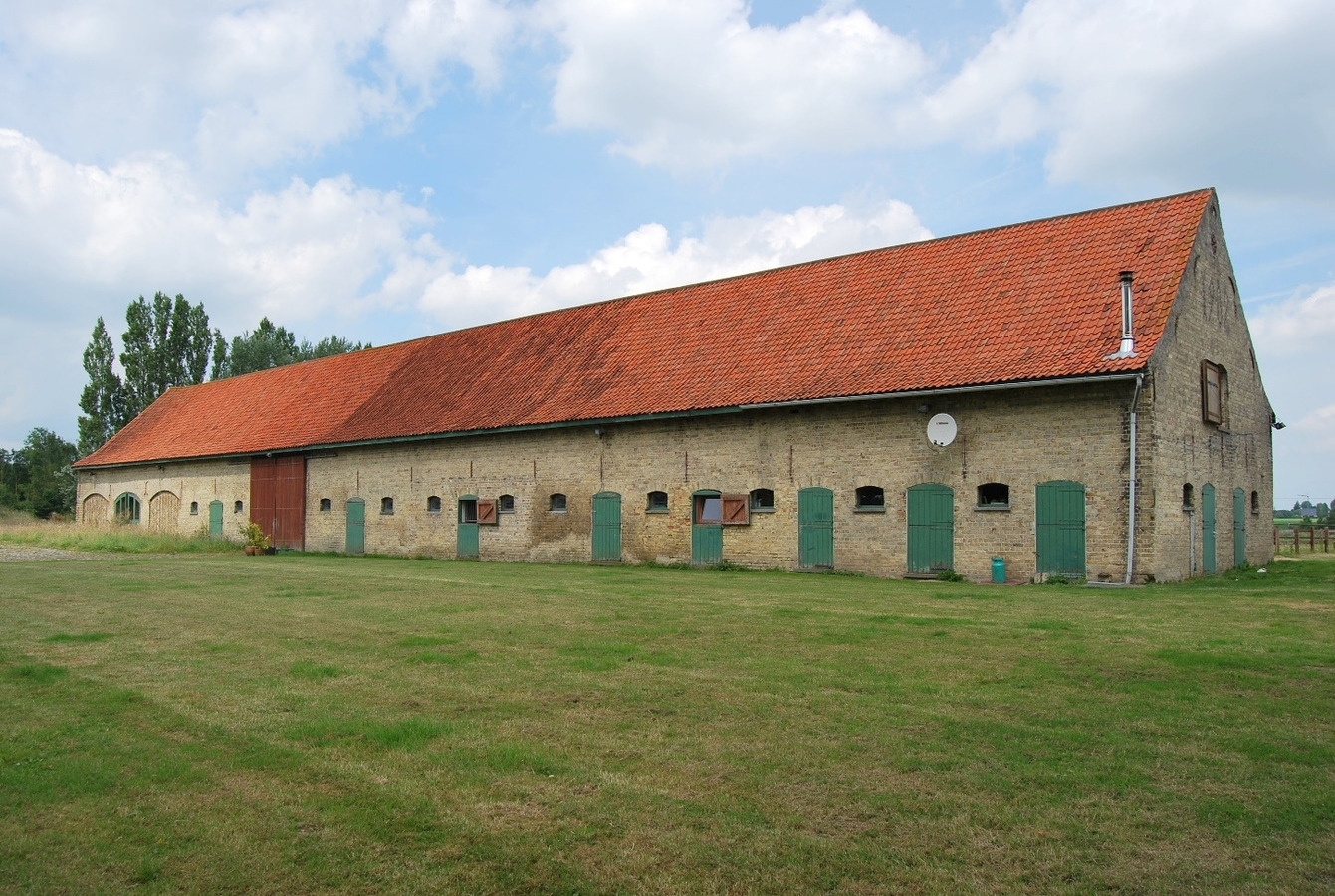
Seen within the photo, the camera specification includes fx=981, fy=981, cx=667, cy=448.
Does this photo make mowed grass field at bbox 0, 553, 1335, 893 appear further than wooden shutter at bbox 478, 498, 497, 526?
No

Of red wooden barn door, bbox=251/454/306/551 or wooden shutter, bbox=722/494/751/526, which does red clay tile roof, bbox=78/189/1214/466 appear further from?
wooden shutter, bbox=722/494/751/526

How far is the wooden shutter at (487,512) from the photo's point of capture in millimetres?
24295

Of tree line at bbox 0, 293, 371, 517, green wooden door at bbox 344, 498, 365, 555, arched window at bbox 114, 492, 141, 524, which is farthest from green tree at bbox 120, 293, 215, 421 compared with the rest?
green wooden door at bbox 344, 498, 365, 555

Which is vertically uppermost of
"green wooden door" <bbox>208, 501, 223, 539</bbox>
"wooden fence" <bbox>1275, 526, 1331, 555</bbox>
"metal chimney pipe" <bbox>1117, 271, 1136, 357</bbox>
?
"metal chimney pipe" <bbox>1117, 271, 1136, 357</bbox>

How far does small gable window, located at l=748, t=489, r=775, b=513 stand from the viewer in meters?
19.2

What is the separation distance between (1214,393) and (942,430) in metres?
5.95

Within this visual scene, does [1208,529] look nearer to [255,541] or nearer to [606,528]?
[606,528]

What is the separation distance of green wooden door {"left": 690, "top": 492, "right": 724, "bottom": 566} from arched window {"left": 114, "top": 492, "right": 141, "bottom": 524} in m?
27.6

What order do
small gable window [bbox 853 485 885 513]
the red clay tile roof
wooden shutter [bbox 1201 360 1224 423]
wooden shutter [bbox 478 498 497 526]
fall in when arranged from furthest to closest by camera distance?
wooden shutter [bbox 478 498 497 526] → wooden shutter [bbox 1201 360 1224 423] → small gable window [bbox 853 485 885 513] → the red clay tile roof

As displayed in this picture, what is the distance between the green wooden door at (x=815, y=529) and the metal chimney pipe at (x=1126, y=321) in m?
5.63

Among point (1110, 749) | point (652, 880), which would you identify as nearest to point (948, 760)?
point (1110, 749)

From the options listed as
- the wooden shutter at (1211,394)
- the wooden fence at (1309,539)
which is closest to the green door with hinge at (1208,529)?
the wooden shutter at (1211,394)

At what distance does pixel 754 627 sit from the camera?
32.9 ft

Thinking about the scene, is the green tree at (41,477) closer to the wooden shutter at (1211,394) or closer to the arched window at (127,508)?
the arched window at (127,508)
